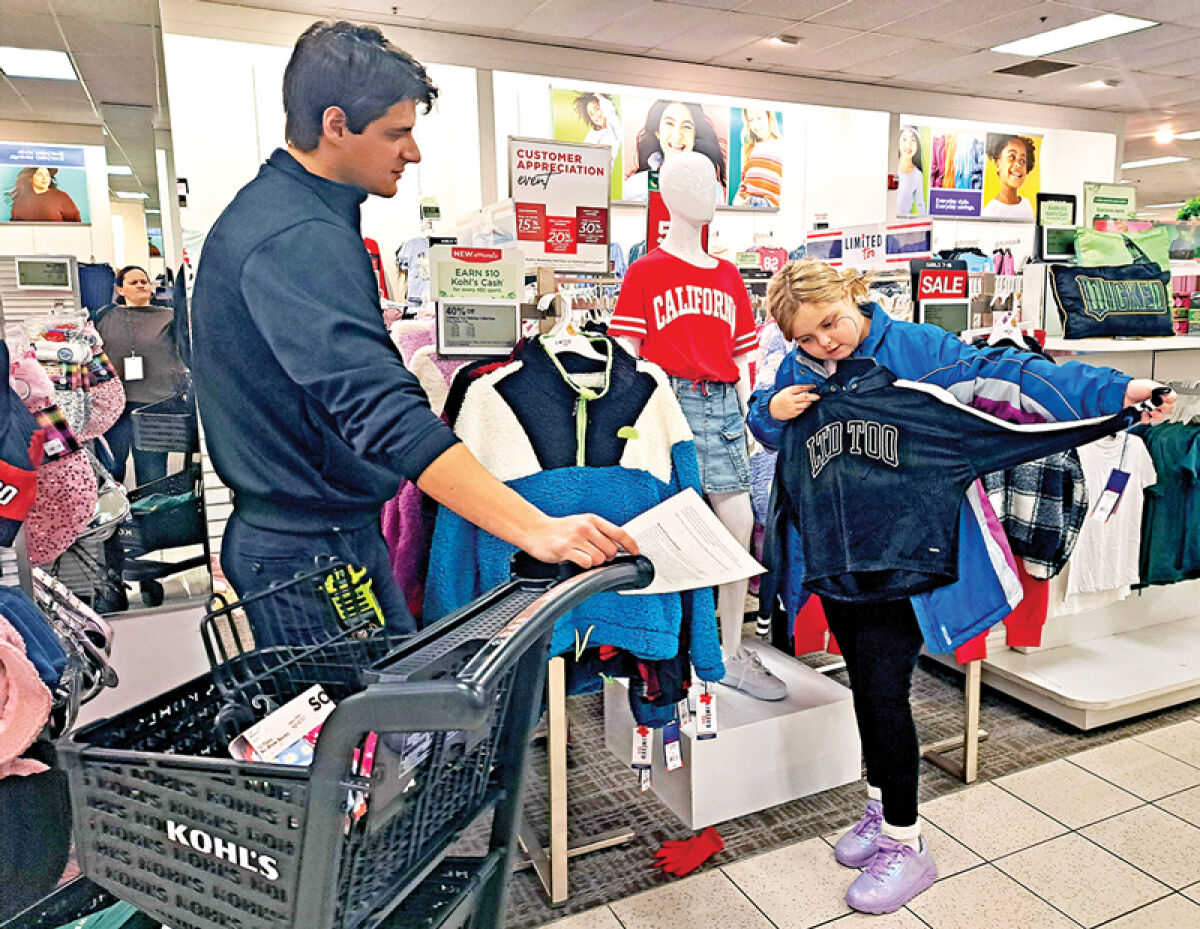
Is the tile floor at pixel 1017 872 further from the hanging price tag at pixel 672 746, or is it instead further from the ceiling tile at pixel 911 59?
the ceiling tile at pixel 911 59

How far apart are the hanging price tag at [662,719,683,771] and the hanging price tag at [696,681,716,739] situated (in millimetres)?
67

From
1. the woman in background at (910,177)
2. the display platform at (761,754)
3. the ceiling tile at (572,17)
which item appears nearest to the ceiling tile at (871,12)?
the ceiling tile at (572,17)

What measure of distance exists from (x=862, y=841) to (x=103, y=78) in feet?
9.05

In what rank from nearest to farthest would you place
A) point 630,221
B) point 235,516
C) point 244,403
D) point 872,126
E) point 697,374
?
point 244,403 < point 235,516 < point 697,374 < point 630,221 < point 872,126

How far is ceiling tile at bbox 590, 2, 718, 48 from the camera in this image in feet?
23.5

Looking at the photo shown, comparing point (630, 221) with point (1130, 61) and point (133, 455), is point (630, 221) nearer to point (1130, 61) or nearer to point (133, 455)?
point (1130, 61)

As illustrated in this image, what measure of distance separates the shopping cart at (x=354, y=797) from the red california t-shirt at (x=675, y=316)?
1.87 meters

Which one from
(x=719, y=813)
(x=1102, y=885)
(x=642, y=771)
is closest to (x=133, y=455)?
(x=642, y=771)

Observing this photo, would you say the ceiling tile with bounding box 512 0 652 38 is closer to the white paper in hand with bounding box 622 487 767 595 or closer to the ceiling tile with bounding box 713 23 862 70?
the ceiling tile with bounding box 713 23 862 70

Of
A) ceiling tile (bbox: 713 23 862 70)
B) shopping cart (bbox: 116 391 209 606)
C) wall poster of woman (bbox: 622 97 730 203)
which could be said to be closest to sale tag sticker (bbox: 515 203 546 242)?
shopping cart (bbox: 116 391 209 606)

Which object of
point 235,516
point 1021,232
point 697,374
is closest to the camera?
point 235,516

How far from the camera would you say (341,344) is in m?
1.39

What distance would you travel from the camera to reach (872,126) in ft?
32.7

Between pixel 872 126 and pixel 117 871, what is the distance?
10521 mm
